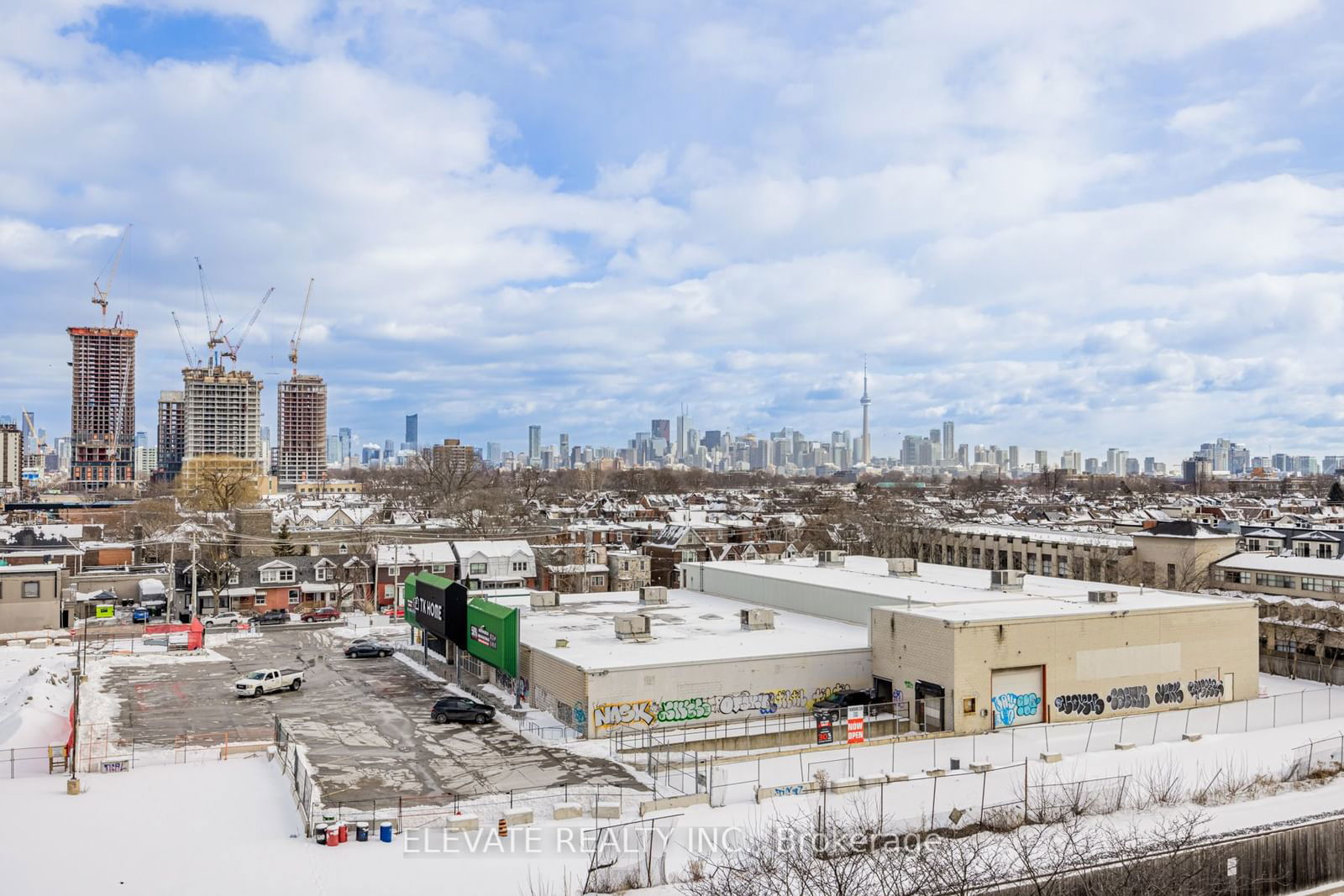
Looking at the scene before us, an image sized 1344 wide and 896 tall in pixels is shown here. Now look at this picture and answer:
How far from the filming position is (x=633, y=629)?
1641 inches

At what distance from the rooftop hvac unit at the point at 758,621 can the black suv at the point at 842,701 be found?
633 cm

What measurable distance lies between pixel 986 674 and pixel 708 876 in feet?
68.4

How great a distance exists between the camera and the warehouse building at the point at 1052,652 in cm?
3638

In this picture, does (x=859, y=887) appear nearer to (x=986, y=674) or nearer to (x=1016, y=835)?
(x=1016, y=835)

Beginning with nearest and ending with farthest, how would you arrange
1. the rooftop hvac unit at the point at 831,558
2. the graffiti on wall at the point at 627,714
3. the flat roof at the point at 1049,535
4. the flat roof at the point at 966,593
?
1. the graffiti on wall at the point at 627,714
2. the flat roof at the point at 966,593
3. the rooftop hvac unit at the point at 831,558
4. the flat roof at the point at 1049,535

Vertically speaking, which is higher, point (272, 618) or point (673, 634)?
point (673, 634)

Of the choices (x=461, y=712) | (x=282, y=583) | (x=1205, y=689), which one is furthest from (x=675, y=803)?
(x=282, y=583)

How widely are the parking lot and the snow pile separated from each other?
2132 millimetres

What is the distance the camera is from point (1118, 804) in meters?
25.0

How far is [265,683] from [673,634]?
17865 millimetres

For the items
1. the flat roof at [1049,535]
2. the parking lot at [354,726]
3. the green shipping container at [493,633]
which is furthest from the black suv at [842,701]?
the flat roof at [1049,535]

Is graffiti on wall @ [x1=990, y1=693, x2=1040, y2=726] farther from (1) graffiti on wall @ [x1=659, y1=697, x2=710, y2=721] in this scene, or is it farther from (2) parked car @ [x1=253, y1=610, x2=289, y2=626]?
(2) parked car @ [x1=253, y1=610, x2=289, y2=626]

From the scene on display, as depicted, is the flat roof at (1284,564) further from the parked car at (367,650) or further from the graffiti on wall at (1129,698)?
the parked car at (367,650)

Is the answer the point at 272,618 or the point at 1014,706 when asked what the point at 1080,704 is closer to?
the point at 1014,706
